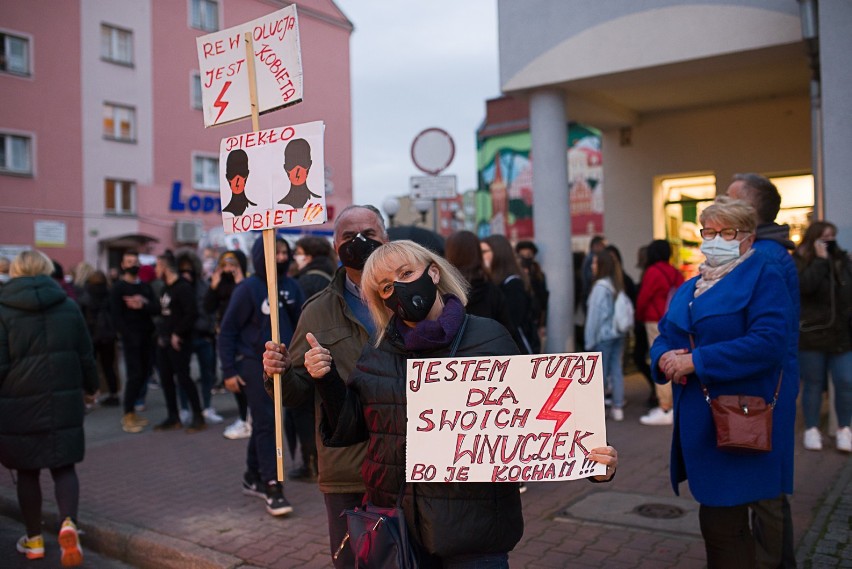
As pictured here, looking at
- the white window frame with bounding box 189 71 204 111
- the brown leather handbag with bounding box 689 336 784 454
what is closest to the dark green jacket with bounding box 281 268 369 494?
the brown leather handbag with bounding box 689 336 784 454

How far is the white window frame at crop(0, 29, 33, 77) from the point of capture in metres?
25.9

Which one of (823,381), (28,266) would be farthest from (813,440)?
(28,266)

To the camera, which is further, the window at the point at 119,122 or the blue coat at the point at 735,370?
the window at the point at 119,122

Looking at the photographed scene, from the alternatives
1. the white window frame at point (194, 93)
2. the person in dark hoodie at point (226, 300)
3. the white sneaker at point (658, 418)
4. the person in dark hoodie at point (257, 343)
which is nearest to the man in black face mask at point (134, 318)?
the person in dark hoodie at point (226, 300)

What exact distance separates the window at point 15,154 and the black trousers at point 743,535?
2728cm

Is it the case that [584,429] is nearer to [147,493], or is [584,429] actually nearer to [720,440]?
[720,440]

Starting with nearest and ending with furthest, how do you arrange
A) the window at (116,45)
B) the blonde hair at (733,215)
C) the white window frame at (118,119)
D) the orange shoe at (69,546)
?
the blonde hair at (733,215) < the orange shoe at (69,546) < the window at (116,45) < the white window frame at (118,119)

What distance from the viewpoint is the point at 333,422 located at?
301cm

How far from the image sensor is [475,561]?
2703 millimetres

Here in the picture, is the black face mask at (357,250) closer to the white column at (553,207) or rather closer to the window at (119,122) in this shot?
the white column at (553,207)

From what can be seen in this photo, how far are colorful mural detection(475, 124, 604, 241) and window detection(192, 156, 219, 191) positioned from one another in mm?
13859

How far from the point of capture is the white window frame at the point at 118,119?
2891cm

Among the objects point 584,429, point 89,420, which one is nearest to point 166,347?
point 89,420

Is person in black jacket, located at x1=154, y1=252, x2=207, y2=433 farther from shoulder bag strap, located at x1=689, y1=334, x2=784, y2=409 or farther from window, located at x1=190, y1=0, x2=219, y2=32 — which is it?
window, located at x1=190, y1=0, x2=219, y2=32
